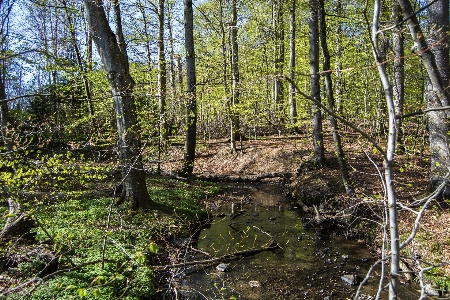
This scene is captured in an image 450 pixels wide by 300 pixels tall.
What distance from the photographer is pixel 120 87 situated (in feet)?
25.7

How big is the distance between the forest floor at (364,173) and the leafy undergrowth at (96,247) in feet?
7.27

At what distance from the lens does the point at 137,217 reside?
8.07 meters

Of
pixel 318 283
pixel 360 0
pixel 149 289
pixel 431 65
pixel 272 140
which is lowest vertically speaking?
pixel 318 283

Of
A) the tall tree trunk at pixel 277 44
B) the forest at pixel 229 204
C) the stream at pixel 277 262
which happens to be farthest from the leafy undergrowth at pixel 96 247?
the tall tree trunk at pixel 277 44

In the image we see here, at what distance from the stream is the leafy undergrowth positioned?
0.86 meters

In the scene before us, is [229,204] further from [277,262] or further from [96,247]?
[96,247]

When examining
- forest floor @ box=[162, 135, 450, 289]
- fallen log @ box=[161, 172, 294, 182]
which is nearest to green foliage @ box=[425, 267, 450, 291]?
forest floor @ box=[162, 135, 450, 289]

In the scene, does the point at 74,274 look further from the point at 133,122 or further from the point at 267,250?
the point at 267,250

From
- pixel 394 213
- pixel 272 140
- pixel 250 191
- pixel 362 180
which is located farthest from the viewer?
pixel 272 140

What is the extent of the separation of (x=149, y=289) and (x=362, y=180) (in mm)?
8315

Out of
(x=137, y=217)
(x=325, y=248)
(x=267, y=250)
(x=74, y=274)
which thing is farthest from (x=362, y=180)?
(x=74, y=274)

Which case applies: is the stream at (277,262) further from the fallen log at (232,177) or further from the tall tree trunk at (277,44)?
the tall tree trunk at (277,44)

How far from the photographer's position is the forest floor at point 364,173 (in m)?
6.03

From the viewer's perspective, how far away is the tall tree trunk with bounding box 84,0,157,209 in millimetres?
7543
